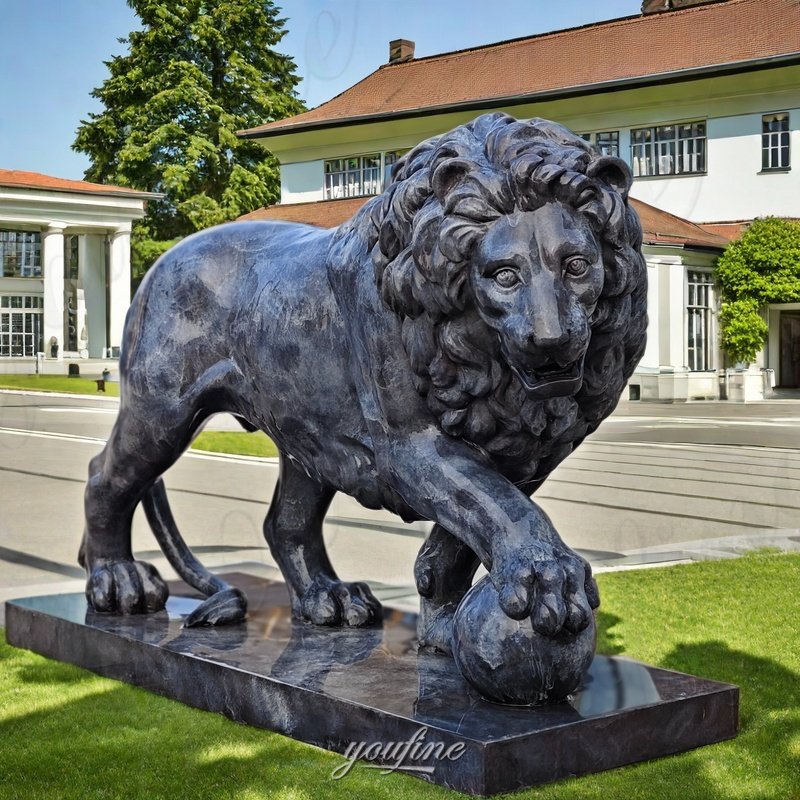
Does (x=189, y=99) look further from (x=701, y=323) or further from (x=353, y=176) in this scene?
(x=701, y=323)

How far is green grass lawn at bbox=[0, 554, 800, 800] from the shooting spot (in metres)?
2.84

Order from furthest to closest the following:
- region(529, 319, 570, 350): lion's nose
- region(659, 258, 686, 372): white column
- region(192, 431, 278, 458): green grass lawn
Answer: region(659, 258, 686, 372): white column, region(192, 431, 278, 458): green grass lawn, region(529, 319, 570, 350): lion's nose

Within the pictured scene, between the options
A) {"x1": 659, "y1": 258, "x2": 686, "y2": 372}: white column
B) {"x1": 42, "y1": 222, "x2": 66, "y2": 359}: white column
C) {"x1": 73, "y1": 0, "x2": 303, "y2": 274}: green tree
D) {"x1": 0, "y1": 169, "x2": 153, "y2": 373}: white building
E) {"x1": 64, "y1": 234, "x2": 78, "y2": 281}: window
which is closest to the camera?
{"x1": 73, "y1": 0, "x2": 303, "y2": 274}: green tree

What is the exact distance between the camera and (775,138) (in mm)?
25297

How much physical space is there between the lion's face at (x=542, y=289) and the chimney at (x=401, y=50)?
108 ft

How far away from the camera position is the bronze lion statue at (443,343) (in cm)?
272

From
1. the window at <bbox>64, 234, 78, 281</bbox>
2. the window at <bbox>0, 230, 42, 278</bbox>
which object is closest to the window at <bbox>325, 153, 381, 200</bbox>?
the window at <bbox>0, 230, 42, 278</bbox>

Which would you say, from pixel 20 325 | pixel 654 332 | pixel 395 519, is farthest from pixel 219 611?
pixel 20 325

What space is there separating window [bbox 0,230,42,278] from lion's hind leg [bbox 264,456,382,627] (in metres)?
29.2

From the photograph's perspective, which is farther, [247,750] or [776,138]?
[776,138]

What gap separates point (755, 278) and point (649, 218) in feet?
9.06

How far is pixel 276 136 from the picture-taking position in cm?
2564

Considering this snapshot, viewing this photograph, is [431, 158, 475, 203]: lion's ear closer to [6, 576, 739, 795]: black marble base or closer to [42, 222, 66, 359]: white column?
[6, 576, 739, 795]: black marble base

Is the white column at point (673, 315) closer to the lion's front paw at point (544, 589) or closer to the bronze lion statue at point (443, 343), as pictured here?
the bronze lion statue at point (443, 343)
